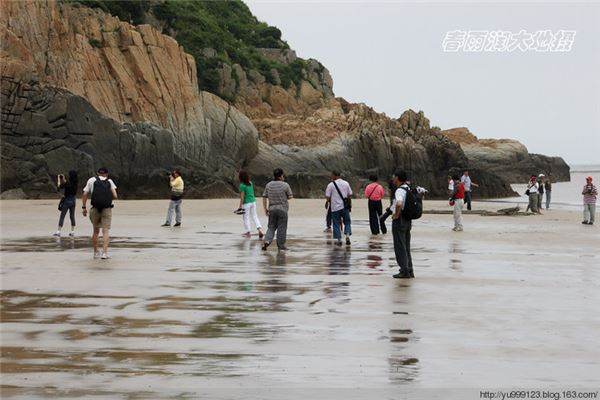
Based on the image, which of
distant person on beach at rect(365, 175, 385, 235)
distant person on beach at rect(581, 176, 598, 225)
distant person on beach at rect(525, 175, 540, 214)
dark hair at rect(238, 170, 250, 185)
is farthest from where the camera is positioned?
distant person on beach at rect(525, 175, 540, 214)

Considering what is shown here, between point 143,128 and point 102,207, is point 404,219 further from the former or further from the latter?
point 143,128

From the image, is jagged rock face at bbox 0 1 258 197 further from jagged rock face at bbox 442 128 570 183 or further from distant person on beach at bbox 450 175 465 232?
jagged rock face at bbox 442 128 570 183

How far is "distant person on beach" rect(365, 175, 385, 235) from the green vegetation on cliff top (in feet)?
166

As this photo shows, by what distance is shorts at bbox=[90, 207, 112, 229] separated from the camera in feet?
53.1

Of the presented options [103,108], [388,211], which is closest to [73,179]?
[388,211]

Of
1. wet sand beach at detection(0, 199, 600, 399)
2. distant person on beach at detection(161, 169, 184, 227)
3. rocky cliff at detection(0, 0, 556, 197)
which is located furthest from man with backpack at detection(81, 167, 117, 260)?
rocky cliff at detection(0, 0, 556, 197)

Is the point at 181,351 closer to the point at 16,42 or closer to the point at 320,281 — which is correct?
the point at 320,281

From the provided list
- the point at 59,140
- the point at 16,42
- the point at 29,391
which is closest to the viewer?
the point at 29,391

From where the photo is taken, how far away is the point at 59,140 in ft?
157

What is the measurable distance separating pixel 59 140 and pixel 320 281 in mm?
37388

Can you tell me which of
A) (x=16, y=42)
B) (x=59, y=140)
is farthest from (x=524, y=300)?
(x=16, y=42)

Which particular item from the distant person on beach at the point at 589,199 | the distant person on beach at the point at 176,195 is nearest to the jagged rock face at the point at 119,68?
the distant person on beach at the point at 176,195

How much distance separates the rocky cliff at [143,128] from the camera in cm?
4772

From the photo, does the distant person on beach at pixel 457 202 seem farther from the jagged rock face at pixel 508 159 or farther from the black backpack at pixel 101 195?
the jagged rock face at pixel 508 159
